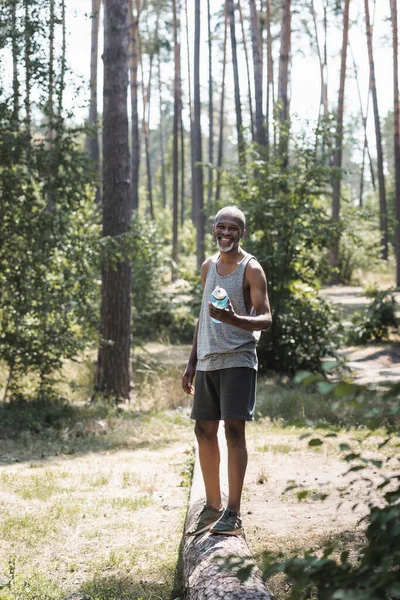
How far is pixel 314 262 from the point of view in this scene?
46.1ft

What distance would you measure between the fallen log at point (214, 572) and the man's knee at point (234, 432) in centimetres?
54

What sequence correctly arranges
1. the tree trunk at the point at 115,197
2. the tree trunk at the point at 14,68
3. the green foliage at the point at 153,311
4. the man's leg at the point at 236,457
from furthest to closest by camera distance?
the green foliage at the point at 153,311 → the tree trunk at the point at 115,197 → the tree trunk at the point at 14,68 → the man's leg at the point at 236,457

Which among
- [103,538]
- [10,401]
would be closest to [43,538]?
[103,538]

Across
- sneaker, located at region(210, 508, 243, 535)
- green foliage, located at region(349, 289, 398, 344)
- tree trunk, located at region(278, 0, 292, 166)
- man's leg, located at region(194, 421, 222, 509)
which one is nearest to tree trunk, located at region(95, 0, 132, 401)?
tree trunk, located at region(278, 0, 292, 166)

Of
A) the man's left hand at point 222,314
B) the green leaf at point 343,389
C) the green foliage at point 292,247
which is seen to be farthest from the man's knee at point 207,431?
the green foliage at point 292,247

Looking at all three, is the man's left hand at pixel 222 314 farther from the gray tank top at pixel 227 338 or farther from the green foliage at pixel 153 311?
the green foliage at pixel 153 311

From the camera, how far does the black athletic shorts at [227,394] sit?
4.86m

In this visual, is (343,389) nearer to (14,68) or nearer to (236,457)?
(236,457)

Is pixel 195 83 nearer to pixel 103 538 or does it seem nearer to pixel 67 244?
pixel 67 244

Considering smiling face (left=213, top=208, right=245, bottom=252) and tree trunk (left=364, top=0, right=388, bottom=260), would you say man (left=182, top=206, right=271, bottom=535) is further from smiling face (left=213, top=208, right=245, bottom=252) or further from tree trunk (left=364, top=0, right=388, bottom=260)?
tree trunk (left=364, top=0, right=388, bottom=260)

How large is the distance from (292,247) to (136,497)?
25.0ft

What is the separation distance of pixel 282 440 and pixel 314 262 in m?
5.46

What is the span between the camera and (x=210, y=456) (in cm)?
512

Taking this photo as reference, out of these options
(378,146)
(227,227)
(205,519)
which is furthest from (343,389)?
(378,146)
